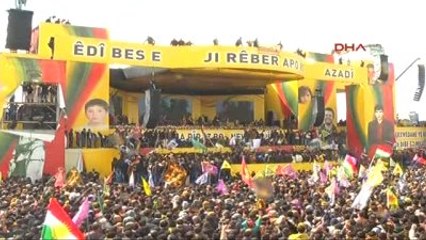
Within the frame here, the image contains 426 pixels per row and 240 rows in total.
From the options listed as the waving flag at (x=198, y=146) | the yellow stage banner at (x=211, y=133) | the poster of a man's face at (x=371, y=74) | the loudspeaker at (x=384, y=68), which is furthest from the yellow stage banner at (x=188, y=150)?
the loudspeaker at (x=384, y=68)

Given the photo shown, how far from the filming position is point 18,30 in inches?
993

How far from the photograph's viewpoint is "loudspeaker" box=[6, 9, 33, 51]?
82.2ft

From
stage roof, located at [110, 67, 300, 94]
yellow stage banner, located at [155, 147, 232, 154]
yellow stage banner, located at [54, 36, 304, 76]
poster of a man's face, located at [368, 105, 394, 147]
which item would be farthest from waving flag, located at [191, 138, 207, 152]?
poster of a man's face, located at [368, 105, 394, 147]

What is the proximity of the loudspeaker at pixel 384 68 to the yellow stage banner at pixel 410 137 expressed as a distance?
120 inches

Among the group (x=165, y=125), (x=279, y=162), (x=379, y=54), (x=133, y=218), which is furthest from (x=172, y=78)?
(x=133, y=218)

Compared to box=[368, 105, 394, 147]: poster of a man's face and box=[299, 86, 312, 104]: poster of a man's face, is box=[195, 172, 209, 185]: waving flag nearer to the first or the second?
box=[368, 105, 394, 147]: poster of a man's face

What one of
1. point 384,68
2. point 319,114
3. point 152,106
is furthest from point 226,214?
point 384,68

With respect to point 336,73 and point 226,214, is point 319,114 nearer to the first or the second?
point 336,73

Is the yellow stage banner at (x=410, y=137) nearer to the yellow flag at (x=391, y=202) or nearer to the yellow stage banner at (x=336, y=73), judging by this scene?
the yellow stage banner at (x=336, y=73)

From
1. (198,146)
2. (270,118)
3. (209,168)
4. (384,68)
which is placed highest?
(384,68)

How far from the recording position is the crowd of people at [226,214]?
9289 millimetres

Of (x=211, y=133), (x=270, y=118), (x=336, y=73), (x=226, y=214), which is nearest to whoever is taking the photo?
(x=226, y=214)

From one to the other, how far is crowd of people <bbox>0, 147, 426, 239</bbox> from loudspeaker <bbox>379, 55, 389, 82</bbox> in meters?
23.4

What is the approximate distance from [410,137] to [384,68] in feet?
14.2
